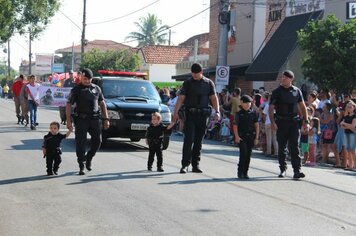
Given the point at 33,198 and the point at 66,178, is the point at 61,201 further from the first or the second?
the point at 66,178

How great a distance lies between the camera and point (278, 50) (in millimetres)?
27703

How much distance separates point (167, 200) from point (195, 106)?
2920 millimetres

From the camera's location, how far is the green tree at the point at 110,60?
5478cm

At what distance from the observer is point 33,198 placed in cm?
877

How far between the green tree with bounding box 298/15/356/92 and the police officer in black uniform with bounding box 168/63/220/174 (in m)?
8.18

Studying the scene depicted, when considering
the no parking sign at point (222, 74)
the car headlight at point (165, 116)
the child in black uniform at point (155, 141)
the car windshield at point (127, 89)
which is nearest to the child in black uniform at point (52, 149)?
the child in black uniform at point (155, 141)

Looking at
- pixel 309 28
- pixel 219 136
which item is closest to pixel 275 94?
pixel 309 28

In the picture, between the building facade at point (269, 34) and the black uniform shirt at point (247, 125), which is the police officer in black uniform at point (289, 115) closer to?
the black uniform shirt at point (247, 125)

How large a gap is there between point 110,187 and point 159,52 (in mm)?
62305

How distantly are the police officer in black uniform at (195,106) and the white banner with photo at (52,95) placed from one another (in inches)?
389

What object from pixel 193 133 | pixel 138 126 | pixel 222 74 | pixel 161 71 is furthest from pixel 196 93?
pixel 161 71

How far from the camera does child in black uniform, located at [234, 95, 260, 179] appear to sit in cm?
1105

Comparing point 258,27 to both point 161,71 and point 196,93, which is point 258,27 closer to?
point 196,93

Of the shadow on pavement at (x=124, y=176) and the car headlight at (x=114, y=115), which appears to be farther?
the car headlight at (x=114, y=115)
